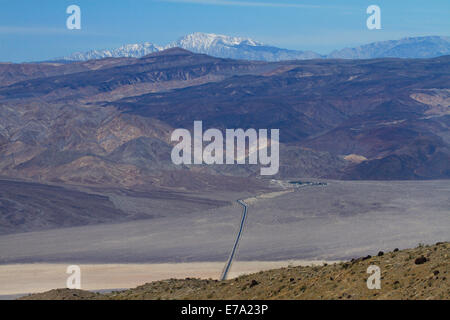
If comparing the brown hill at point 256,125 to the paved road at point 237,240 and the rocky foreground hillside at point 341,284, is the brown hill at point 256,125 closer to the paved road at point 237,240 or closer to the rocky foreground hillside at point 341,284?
the paved road at point 237,240

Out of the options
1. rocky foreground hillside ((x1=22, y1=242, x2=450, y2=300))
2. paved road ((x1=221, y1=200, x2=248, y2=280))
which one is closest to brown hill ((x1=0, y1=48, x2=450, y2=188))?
paved road ((x1=221, y1=200, x2=248, y2=280))

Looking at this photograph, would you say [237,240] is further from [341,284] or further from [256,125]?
[256,125]

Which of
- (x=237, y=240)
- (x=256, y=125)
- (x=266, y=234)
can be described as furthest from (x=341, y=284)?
(x=256, y=125)

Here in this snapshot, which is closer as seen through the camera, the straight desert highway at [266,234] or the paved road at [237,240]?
the paved road at [237,240]

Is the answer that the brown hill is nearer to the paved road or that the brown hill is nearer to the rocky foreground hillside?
the paved road

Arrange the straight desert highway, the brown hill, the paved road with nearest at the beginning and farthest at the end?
the paved road, the straight desert highway, the brown hill

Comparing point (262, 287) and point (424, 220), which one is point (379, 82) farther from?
point (262, 287)

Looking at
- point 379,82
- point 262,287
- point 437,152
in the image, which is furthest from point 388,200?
point 379,82

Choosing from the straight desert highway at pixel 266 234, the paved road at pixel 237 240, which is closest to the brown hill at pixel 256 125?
the paved road at pixel 237 240
